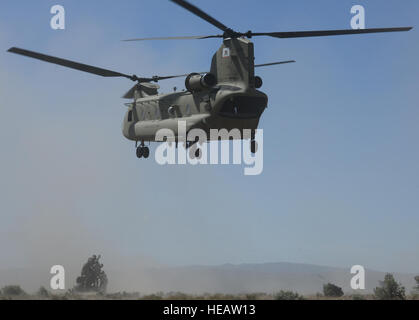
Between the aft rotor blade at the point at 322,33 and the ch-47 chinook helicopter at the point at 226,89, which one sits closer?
the aft rotor blade at the point at 322,33

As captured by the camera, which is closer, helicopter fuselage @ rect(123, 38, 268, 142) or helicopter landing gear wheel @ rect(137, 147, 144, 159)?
helicopter fuselage @ rect(123, 38, 268, 142)

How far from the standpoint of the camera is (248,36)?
26.3m

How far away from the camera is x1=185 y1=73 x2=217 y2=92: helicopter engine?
26.8m

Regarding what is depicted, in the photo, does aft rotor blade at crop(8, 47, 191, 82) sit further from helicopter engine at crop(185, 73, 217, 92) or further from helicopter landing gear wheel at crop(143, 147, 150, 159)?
helicopter landing gear wheel at crop(143, 147, 150, 159)

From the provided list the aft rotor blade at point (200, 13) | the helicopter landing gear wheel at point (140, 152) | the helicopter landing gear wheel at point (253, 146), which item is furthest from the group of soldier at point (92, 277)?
the aft rotor blade at point (200, 13)

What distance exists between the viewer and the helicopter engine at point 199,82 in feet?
87.8

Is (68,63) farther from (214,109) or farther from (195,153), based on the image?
(214,109)

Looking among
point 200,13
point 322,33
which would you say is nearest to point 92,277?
point 200,13

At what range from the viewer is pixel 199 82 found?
27.0m

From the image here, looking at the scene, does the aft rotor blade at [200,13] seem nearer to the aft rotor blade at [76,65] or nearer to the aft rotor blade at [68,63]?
the aft rotor blade at [76,65]

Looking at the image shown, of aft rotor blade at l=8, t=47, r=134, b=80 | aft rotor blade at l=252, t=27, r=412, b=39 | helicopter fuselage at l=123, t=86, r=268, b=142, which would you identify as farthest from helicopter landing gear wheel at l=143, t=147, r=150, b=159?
aft rotor blade at l=252, t=27, r=412, b=39
